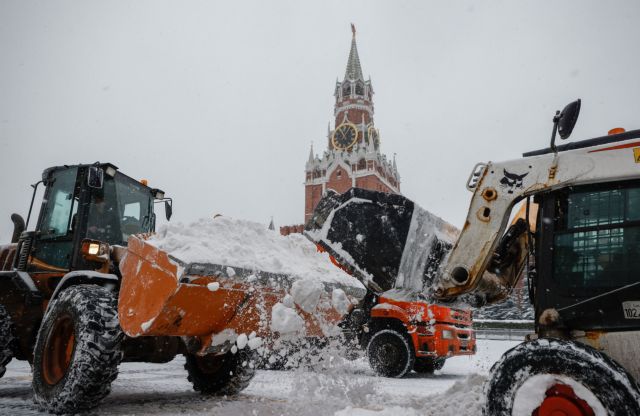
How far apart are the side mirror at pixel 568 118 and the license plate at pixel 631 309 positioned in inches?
44.2

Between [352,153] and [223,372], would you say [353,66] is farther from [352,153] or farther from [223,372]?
[223,372]

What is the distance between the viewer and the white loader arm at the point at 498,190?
291 centimetres

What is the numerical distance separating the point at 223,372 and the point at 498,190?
3.59 meters

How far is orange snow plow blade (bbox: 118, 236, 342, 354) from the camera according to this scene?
328 centimetres

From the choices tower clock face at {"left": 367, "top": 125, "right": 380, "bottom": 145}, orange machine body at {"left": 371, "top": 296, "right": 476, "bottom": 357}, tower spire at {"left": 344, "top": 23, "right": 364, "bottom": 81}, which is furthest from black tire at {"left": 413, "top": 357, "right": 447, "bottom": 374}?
tower spire at {"left": 344, "top": 23, "right": 364, "bottom": 81}

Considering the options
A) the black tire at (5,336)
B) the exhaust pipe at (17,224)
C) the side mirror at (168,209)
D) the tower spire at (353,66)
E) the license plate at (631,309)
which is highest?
the tower spire at (353,66)

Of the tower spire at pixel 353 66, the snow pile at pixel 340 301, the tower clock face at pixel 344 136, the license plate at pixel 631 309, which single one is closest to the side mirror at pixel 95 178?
the snow pile at pixel 340 301

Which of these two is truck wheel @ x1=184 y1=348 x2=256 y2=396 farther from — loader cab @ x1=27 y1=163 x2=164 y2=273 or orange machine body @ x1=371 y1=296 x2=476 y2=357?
orange machine body @ x1=371 y1=296 x2=476 y2=357

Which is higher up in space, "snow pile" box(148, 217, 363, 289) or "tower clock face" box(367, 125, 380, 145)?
"tower clock face" box(367, 125, 380, 145)

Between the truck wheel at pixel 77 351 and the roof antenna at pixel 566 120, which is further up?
the roof antenna at pixel 566 120

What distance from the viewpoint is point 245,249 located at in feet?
12.5

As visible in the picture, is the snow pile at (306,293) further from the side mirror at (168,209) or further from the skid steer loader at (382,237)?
the side mirror at (168,209)

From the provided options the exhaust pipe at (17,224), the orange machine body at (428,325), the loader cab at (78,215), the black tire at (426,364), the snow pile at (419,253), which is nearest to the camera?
the snow pile at (419,253)

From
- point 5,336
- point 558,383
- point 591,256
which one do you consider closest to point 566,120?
point 591,256
